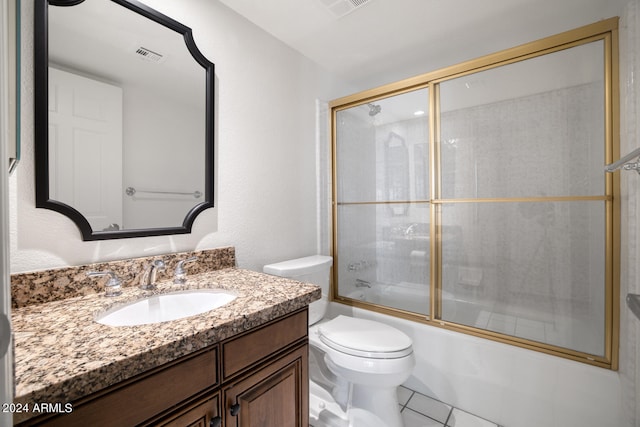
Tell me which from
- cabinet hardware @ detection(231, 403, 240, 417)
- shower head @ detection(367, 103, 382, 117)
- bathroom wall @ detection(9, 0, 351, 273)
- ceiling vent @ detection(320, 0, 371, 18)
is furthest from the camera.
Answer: shower head @ detection(367, 103, 382, 117)

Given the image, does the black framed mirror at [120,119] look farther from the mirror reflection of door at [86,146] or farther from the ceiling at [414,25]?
the ceiling at [414,25]

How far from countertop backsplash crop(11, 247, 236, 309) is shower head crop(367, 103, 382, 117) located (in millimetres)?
1586

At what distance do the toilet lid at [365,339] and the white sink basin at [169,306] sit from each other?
2.11ft

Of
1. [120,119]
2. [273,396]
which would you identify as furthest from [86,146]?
[273,396]

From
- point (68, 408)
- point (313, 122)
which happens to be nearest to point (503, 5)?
point (313, 122)

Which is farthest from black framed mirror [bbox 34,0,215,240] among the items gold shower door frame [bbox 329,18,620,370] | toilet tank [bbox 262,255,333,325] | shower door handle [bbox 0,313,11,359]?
gold shower door frame [bbox 329,18,620,370]

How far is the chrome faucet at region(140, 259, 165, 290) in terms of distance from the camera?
Answer: 1121 mm

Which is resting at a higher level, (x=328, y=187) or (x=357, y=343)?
(x=328, y=187)

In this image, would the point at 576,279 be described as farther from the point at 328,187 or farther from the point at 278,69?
the point at 278,69

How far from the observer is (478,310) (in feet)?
5.67

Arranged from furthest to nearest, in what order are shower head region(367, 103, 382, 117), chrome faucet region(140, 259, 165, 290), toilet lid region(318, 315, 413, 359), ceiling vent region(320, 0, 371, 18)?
shower head region(367, 103, 382, 117)
ceiling vent region(320, 0, 371, 18)
toilet lid region(318, 315, 413, 359)
chrome faucet region(140, 259, 165, 290)

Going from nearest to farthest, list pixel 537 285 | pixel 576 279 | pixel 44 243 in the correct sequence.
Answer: pixel 44 243 < pixel 576 279 < pixel 537 285

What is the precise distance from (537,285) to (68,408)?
1981mm

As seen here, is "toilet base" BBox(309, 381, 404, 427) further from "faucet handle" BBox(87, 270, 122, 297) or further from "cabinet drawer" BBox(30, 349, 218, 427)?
"faucet handle" BBox(87, 270, 122, 297)
